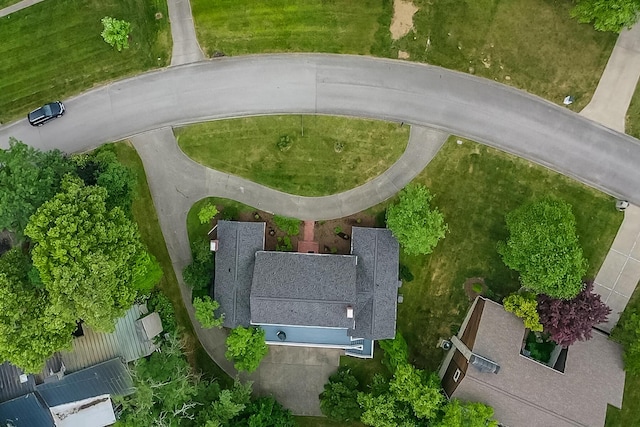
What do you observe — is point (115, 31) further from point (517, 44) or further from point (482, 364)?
point (482, 364)

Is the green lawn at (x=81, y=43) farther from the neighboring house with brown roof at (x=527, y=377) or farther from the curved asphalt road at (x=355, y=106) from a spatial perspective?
the neighboring house with brown roof at (x=527, y=377)

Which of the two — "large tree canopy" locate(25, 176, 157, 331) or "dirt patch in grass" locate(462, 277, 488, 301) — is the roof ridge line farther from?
"large tree canopy" locate(25, 176, 157, 331)

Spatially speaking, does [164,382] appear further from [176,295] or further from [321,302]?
[321,302]

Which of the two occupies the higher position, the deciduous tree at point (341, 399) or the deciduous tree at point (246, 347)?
the deciduous tree at point (246, 347)

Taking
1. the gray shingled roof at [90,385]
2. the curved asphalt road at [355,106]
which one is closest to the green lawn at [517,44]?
the curved asphalt road at [355,106]

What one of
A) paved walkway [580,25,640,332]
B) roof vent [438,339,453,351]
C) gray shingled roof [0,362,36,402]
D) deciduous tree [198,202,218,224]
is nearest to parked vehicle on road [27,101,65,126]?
deciduous tree [198,202,218,224]

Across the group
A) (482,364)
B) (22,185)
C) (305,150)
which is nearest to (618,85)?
(482,364)
